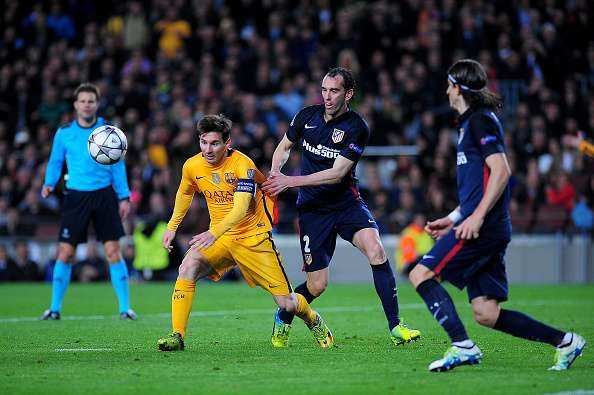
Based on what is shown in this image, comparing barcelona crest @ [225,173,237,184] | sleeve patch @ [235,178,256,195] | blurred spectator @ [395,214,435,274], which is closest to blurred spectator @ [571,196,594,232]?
blurred spectator @ [395,214,435,274]

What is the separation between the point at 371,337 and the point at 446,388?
363 cm

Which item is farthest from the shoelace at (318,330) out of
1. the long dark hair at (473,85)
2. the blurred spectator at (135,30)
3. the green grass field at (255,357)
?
the blurred spectator at (135,30)

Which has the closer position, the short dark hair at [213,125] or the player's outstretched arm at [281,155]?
the short dark hair at [213,125]

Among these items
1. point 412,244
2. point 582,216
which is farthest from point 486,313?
point 582,216

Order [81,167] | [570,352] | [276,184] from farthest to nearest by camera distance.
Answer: [81,167], [276,184], [570,352]

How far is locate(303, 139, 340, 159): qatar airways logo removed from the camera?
10188mm

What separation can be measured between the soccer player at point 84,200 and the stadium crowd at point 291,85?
8.17 m

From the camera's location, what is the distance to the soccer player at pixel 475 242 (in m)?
7.79

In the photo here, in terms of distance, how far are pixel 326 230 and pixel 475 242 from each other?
104 inches

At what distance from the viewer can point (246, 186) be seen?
9398 mm

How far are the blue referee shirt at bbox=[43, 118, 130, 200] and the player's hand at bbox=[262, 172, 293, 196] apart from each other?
3949 millimetres

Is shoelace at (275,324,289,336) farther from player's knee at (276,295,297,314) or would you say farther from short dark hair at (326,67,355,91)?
short dark hair at (326,67,355,91)

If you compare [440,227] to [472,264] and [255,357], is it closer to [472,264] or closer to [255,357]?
[472,264]

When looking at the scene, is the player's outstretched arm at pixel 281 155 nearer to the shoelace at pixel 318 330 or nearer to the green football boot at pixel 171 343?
the shoelace at pixel 318 330
